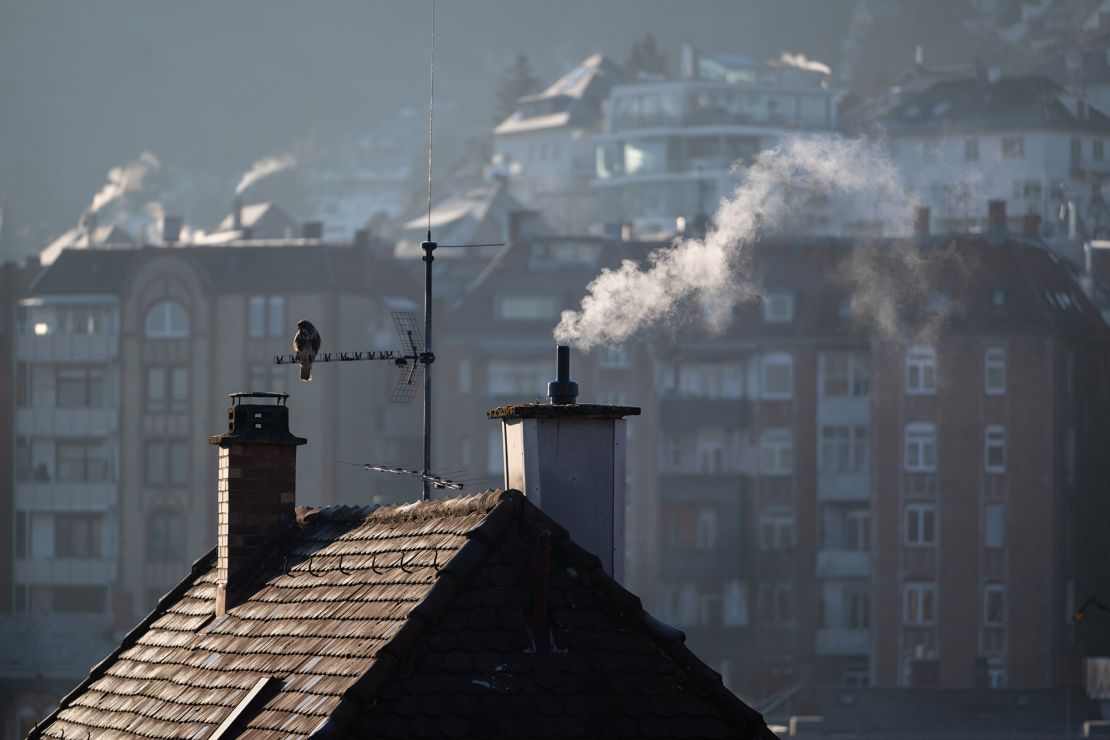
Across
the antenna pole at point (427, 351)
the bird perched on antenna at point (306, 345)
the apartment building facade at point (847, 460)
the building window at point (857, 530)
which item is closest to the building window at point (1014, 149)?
the apartment building facade at point (847, 460)

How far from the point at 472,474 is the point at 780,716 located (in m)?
15.6

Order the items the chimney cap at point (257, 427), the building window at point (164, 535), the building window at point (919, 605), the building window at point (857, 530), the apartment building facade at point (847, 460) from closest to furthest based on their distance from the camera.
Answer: the chimney cap at point (257, 427) < the apartment building facade at point (847, 460) < the building window at point (919, 605) < the building window at point (857, 530) < the building window at point (164, 535)

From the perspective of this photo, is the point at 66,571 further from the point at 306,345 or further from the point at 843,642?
the point at 306,345

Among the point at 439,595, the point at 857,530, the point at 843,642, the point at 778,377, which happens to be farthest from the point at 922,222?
the point at 439,595

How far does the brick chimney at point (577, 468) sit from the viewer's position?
19.0m

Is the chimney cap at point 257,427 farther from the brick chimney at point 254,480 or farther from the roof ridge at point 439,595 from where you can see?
the roof ridge at point 439,595

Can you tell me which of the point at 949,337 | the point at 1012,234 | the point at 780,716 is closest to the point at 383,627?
the point at 780,716

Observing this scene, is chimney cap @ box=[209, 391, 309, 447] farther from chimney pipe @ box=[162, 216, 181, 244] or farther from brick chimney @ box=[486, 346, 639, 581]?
chimney pipe @ box=[162, 216, 181, 244]

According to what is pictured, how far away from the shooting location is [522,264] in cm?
10125

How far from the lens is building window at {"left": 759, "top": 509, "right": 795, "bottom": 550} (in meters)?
95.9

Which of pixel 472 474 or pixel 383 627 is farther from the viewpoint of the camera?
pixel 472 474

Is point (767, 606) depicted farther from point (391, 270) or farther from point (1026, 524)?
point (391, 270)

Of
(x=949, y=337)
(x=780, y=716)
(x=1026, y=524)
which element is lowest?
(x=780, y=716)

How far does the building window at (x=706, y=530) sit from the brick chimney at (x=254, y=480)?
2942 inches
